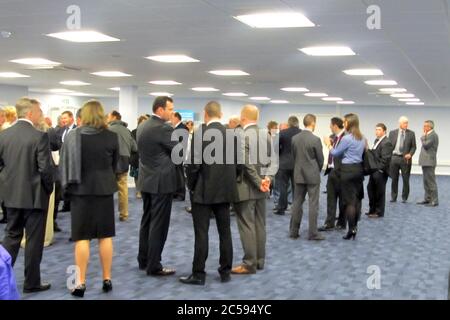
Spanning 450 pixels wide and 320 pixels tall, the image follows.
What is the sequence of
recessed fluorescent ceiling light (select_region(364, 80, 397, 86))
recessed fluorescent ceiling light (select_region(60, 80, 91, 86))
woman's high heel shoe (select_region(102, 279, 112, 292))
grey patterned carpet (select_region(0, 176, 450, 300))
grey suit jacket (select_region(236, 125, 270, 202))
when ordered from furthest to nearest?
recessed fluorescent ceiling light (select_region(60, 80, 91, 86)) < recessed fluorescent ceiling light (select_region(364, 80, 397, 86)) < grey suit jacket (select_region(236, 125, 270, 202)) < grey patterned carpet (select_region(0, 176, 450, 300)) < woman's high heel shoe (select_region(102, 279, 112, 292))

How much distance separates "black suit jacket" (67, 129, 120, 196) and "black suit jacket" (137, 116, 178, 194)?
0.61 metres

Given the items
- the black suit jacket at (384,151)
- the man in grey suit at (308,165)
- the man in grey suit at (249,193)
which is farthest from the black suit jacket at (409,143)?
the man in grey suit at (249,193)

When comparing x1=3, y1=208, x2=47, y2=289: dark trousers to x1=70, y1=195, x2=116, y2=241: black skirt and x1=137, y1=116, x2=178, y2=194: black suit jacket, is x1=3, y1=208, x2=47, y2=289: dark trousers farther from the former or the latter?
x1=137, y1=116, x2=178, y2=194: black suit jacket

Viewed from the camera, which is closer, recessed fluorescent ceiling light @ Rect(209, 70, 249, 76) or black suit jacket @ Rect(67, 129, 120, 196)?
black suit jacket @ Rect(67, 129, 120, 196)

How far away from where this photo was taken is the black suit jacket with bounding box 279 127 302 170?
8.88m

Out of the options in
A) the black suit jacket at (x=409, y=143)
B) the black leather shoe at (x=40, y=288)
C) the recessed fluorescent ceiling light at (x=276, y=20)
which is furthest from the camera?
the black suit jacket at (x=409, y=143)

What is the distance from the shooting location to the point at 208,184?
475 cm

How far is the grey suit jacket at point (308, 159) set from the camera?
678cm

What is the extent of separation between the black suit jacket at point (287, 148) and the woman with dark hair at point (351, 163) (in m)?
1.88

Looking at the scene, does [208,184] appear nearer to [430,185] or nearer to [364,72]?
[364,72]

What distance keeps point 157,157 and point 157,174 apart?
0.49 feet

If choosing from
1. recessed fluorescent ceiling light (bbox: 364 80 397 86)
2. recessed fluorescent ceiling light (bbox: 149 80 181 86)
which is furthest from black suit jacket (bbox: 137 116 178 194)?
recessed fluorescent ceiling light (bbox: 149 80 181 86)

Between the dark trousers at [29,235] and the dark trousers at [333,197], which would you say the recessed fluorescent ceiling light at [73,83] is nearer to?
the dark trousers at [333,197]

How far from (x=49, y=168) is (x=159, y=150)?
37.8 inches
